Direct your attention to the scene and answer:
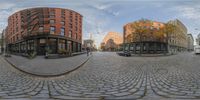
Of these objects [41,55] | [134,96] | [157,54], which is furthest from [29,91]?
[157,54]

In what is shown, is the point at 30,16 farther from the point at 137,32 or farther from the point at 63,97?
the point at 137,32

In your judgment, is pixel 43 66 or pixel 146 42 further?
pixel 146 42

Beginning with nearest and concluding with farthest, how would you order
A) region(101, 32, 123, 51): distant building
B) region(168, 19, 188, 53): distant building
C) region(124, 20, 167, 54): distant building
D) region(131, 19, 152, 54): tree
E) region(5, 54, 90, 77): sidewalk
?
region(5, 54, 90, 77): sidewalk, region(101, 32, 123, 51): distant building, region(124, 20, 167, 54): distant building, region(131, 19, 152, 54): tree, region(168, 19, 188, 53): distant building

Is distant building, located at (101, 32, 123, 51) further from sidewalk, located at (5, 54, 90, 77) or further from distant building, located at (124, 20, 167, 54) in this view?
sidewalk, located at (5, 54, 90, 77)

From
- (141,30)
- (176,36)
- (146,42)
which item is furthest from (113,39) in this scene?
(176,36)

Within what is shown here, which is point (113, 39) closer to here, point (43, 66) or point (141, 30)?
point (43, 66)

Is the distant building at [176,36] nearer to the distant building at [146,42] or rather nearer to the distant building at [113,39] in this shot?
the distant building at [146,42]

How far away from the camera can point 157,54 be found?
24.2m

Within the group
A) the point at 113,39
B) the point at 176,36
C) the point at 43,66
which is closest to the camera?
the point at 43,66

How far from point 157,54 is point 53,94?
23028 mm

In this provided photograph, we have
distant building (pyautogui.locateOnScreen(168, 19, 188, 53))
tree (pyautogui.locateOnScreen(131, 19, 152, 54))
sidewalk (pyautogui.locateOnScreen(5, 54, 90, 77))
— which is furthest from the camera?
distant building (pyautogui.locateOnScreen(168, 19, 188, 53))

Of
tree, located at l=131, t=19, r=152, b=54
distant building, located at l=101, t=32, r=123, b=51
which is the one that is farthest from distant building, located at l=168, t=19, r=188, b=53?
Answer: distant building, located at l=101, t=32, r=123, b=51

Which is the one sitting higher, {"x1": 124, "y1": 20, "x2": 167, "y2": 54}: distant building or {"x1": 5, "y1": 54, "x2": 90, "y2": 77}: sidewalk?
{"x1": 124, "y1": 20, "x2": 167, "y2": 54}: distant building

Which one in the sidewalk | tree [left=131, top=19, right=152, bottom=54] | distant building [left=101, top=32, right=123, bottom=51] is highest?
tree [left=131, top=19, right=152, bottom=54]
